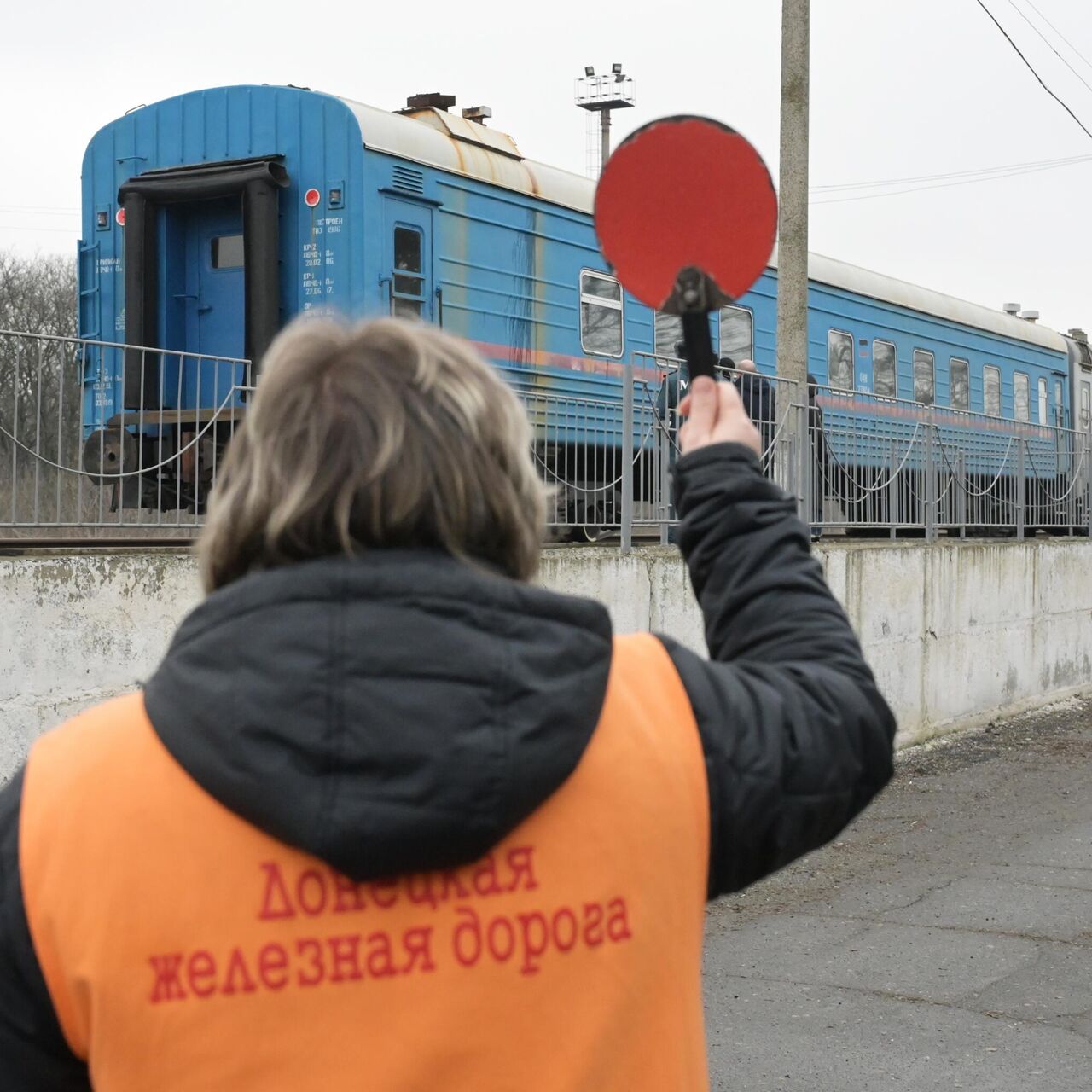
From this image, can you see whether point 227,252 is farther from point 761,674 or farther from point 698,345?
A: point 761,674

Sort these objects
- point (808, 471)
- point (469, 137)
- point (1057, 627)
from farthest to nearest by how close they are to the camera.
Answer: point (1057, 627) → point (469, 137) → point (808, 471)

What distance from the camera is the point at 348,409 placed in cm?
149

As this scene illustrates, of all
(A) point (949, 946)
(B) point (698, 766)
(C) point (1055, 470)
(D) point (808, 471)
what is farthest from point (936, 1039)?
(C) point (1055, 470)

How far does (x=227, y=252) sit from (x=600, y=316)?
354 cm

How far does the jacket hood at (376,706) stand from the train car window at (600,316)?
1285cm

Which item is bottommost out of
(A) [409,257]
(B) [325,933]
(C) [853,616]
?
(C) [853,616]

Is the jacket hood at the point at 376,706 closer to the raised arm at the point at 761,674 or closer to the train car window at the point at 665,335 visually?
the raised arm at the point at 761,674

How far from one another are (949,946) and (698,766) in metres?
5.29

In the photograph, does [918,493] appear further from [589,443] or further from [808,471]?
[589,443]

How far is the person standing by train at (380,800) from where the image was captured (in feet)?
4.52

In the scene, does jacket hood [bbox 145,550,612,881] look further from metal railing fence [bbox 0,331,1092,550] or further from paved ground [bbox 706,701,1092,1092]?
paved ground [bbox 706,701,1092,1092]

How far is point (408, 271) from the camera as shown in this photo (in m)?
12.3

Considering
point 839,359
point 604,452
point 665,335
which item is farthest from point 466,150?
point 839,359

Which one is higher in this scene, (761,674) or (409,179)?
(409,179)
